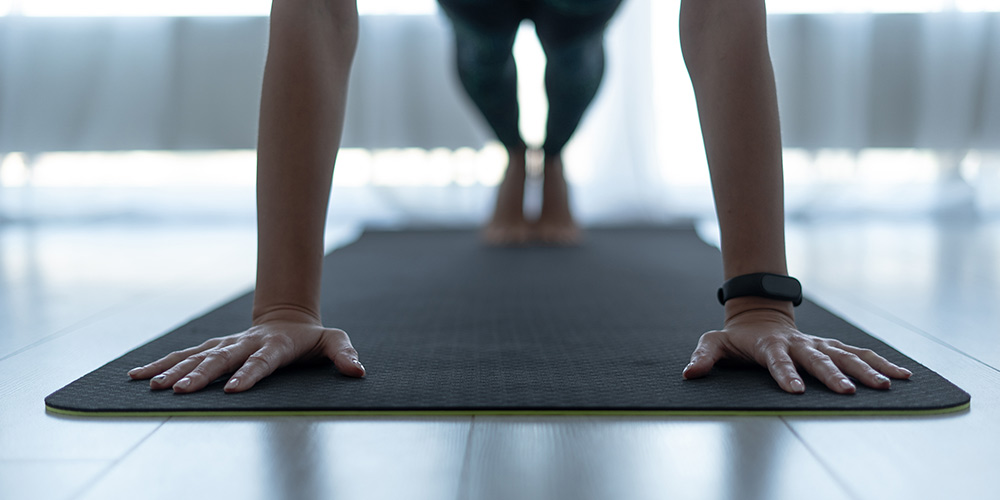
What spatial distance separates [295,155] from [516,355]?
1.02ft

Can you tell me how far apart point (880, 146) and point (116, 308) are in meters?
2.61

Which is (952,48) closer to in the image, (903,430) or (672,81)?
(672,81)

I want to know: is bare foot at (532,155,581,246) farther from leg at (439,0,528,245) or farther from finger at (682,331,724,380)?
finger at (682,331,724,380)

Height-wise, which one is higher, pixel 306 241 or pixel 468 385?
pixel 306 241

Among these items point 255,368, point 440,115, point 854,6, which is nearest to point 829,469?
point 255,368

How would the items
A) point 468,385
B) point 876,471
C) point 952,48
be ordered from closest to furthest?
point 876,471
point 468,385
point 952,48

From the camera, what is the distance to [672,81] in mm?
2914

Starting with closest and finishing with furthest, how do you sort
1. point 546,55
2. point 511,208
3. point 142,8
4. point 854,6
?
point 546,55 → point 511,208 → point 854,6 → point 142,8

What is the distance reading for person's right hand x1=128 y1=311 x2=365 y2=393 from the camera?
2.42ft

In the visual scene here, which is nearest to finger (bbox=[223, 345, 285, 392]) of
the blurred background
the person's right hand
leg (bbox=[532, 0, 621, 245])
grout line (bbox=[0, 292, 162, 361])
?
the person's right hand

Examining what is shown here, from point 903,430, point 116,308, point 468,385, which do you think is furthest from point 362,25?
point 903,430

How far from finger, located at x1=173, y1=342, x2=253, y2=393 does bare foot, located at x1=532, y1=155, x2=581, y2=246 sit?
1.47m

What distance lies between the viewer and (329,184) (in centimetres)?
86

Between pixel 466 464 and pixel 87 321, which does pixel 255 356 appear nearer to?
pixel 466 464
